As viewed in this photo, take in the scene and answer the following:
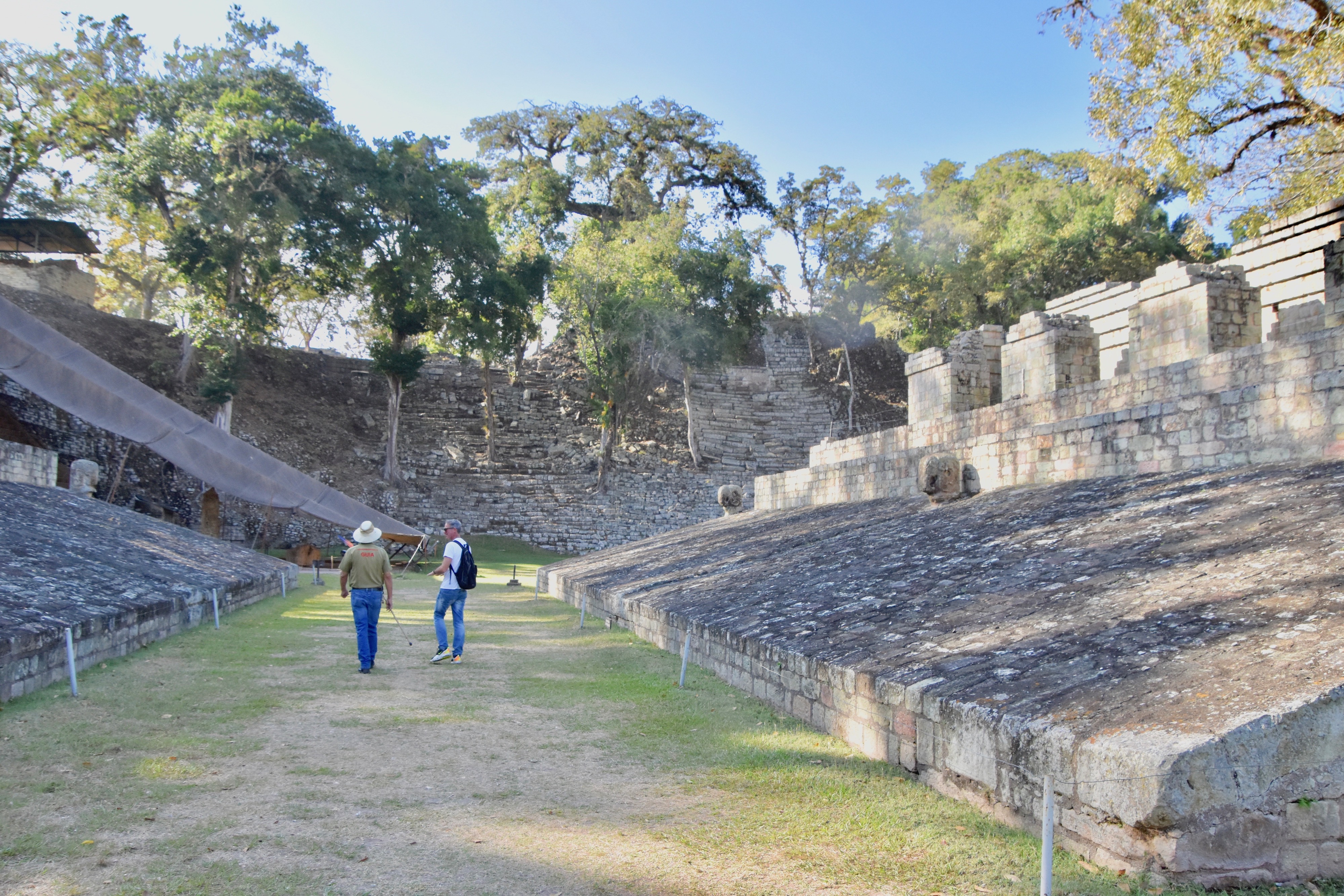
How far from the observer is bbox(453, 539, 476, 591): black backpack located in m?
8.02

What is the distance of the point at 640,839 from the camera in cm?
359

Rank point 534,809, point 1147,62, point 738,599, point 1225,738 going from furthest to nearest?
point 1147,62 → point 738,599 → point 534,809 → point 1225,738

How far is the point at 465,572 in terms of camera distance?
8.07 meters

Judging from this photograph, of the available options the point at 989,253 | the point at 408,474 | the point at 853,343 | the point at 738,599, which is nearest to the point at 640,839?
the point at 738,599

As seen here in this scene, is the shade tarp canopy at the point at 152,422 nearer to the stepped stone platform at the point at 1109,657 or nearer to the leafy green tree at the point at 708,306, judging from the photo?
the stepped stone platform at the point at 1109,657

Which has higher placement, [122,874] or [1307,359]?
[1307,359]

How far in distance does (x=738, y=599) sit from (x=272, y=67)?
2645cm

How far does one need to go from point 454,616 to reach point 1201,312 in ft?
30.0

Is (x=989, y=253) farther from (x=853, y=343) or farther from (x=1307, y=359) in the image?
(x=1307, y=359)

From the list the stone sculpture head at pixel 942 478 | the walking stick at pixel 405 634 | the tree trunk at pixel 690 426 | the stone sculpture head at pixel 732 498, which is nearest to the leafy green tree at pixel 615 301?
the tree trunk at pixel 690 426

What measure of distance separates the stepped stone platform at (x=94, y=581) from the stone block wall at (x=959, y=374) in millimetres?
10353

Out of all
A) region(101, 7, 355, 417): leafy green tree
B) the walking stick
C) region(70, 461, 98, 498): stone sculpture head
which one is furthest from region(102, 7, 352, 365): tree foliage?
the walking stick

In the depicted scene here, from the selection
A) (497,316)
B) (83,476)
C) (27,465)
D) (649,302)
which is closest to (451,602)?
(27,465)

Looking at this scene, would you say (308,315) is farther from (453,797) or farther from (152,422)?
(453,797)
